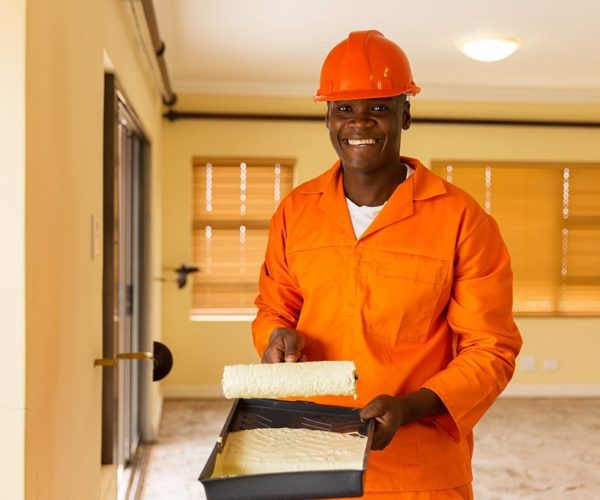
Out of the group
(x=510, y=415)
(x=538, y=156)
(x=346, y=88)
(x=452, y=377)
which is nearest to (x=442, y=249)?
(x=452, y=377)

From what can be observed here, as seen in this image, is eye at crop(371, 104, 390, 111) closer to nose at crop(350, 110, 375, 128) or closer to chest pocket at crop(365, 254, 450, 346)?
nose at crop(350, 110, 375, 128)

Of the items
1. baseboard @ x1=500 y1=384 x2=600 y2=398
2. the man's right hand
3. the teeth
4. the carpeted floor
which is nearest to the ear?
the teeth

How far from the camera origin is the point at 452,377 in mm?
1598

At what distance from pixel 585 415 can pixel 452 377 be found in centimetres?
495

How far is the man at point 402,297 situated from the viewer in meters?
1.64

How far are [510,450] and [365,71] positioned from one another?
3949mm

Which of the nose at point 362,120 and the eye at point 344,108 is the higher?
the eye at point 344,108

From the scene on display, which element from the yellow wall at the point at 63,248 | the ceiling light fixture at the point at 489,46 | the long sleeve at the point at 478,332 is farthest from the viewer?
the ceiling light fixture at the point at 489,46

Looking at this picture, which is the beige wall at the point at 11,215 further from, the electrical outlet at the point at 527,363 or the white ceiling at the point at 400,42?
the electrical outlet at the point at 527,363

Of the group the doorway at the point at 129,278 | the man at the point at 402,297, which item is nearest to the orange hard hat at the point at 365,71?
the man at the point at 402,297

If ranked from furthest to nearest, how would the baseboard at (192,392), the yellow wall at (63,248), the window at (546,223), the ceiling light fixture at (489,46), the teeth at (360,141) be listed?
the window at (546,223), the baseboard at (192,392), the ceiling light fixture at (489,46), the teeth at (360,141), the yellow wall at (63,248)

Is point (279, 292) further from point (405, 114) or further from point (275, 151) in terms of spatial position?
point (275, 151)

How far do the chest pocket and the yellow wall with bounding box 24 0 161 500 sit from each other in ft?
2.18

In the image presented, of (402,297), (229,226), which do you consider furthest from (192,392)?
(402,297)
